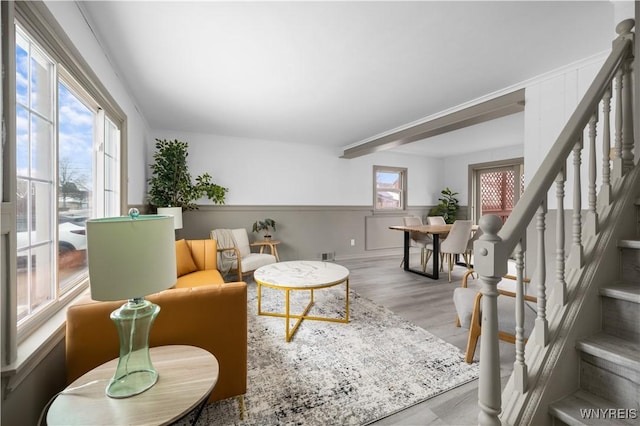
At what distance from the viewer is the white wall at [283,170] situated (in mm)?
4660

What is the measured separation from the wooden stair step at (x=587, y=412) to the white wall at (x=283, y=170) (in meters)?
4.60

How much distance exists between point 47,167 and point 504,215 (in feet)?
A: 23.4

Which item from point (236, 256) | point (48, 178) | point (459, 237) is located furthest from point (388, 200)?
point (48, 178)

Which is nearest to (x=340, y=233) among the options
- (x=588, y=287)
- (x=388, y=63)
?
(x=388, y=63)

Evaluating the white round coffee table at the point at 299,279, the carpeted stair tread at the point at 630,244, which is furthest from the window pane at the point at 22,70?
the carpeted stair tread at the point at 630,244

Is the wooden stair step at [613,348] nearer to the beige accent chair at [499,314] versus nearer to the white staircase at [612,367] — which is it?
the white staircase at [612,367]

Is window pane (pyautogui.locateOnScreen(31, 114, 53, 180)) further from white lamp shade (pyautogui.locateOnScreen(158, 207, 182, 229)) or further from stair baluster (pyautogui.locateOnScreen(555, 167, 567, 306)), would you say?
stair baluster (pyautogui.locateOnScreen(555, 167, 567, 306))

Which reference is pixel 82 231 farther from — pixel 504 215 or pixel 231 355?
pixel 504 215

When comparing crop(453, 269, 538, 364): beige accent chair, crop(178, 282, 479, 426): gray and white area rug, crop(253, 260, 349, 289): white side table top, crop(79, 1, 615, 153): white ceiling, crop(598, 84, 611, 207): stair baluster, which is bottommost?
crop(178, 282, 479, 426): gray and white area rug

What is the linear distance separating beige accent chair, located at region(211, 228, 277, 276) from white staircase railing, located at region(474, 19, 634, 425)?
130 inches

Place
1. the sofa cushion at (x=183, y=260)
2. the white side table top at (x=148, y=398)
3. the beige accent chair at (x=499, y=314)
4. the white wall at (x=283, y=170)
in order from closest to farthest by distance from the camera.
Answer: the white side table top at (x=148, y=398)
the beige accent chair at (x=499, y=314)
the sofa cushion at (x=183, y=260)
the white wall at (x=283, y=170)

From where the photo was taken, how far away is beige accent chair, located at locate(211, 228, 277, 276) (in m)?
3.84

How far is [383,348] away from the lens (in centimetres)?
219

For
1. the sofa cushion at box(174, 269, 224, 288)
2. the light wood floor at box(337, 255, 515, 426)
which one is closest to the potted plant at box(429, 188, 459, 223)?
the light wood floor at box(337, 255, 515, 426)
